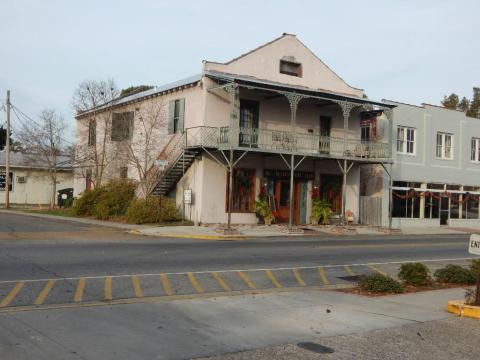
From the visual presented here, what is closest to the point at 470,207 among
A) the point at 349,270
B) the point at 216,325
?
the point at 349,270

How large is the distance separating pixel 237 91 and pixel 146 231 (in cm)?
808

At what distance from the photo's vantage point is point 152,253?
16.6 m

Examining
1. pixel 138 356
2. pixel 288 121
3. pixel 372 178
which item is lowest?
pixel 138 356

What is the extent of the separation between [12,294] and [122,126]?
82.3 feet

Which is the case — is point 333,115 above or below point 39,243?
above

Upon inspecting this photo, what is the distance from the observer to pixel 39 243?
1836cm

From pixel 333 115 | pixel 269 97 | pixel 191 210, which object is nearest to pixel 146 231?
pixel 191 210

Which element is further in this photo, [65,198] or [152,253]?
[65,198]

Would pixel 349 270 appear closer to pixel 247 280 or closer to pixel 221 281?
pixel 247 280

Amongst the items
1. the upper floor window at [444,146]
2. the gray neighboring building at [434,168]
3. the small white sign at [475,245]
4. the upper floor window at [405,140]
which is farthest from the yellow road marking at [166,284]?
the upper floor window at [444,146]

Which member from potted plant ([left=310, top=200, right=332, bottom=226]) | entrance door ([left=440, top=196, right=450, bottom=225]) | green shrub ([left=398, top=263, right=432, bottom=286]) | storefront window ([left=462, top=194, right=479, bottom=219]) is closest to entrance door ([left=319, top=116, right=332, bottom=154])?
potted plant ([left=310, top=200, right=332, bottom=226])

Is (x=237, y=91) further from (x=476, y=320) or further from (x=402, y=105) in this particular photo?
(x=476, y=320)

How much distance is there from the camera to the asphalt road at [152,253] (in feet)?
44.3

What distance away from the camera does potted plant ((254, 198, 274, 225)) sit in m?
28.8
